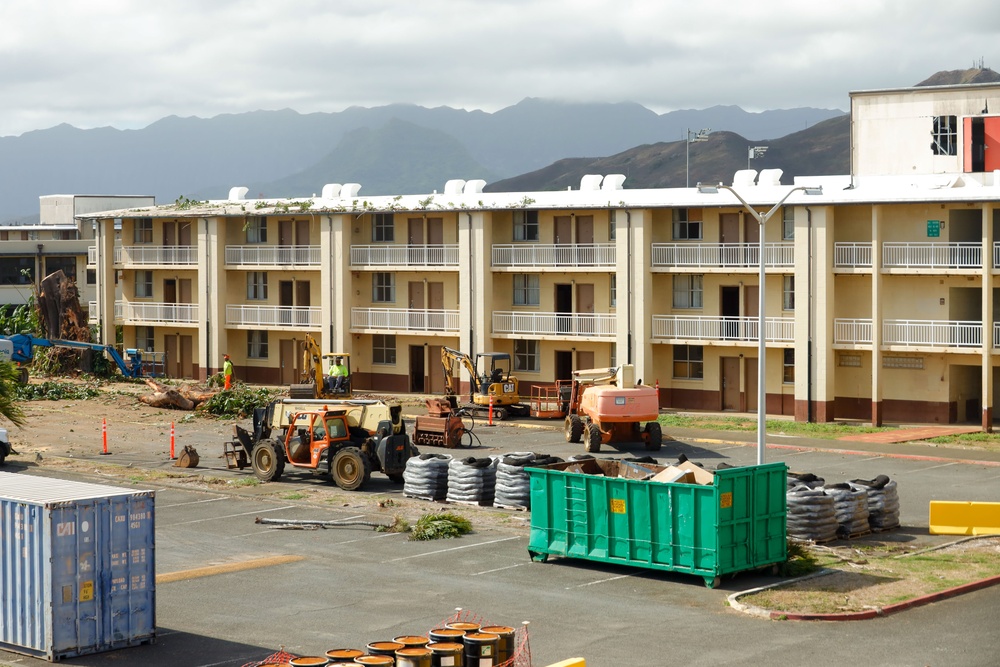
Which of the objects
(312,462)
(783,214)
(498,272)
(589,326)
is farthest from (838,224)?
(312,462)

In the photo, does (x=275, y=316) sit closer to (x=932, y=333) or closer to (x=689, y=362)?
(x=689, y=362)

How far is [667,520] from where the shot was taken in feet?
77.8

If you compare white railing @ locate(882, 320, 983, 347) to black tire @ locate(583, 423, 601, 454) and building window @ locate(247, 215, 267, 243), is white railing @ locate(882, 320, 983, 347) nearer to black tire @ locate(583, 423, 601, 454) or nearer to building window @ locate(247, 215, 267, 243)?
black tire @ locate(583, 423, 601, 454)

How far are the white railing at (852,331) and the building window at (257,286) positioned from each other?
2947cm

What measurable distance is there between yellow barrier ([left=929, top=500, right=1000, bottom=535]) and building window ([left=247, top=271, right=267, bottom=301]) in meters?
44.3

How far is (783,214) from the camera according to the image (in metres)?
52.1

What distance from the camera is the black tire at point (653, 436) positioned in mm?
42625

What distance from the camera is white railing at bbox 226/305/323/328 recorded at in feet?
210

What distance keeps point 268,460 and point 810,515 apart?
1483 cm

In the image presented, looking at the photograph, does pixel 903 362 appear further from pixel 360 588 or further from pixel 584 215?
pixel 360 588

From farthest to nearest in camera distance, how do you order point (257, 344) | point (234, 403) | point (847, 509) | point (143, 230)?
point (143, 230) → point (257, 344) → point (234, 403) → point (847, 509)

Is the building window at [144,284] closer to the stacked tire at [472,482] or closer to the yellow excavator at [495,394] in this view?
the yellow excavator at [495,394]

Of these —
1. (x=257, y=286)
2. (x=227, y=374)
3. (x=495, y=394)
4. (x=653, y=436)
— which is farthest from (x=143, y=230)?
(x=653, y=436)

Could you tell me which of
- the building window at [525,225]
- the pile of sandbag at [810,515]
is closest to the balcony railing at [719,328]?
the building window at [525,225]
